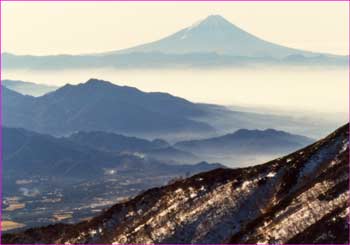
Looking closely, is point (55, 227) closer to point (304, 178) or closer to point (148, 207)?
point (148, 207)

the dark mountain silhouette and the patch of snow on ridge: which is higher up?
the patch of snow on ridge

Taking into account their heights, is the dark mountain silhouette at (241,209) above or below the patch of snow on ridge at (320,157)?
below

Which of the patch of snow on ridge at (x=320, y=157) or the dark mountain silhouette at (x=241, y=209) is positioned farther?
the patch of snow on ridge at (x=320, y=157)

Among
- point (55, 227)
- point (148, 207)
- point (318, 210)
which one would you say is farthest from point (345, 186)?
point (55, 227)

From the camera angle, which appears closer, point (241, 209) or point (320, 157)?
point (241, 209)

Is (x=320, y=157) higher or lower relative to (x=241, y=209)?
higher

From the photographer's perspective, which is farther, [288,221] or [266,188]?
[266,188]

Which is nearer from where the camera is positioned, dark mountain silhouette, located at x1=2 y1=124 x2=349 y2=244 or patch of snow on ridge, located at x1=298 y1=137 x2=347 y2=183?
dark mountain silhouette, located at x1=2 y1=124 x2=349 y2=244

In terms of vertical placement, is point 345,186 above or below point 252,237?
above
